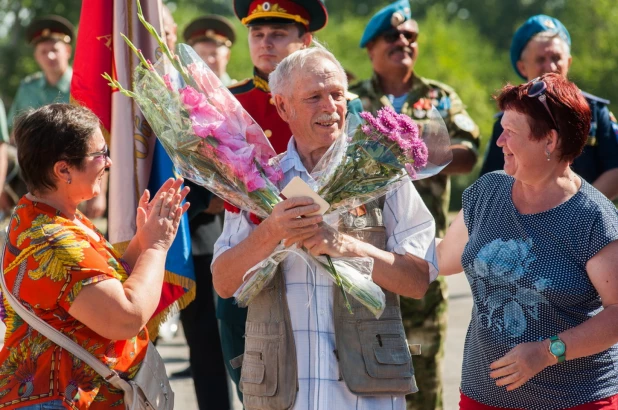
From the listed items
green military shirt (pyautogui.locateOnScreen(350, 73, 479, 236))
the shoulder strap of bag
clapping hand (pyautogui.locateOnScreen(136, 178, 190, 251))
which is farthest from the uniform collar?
the shoulder strap of bag

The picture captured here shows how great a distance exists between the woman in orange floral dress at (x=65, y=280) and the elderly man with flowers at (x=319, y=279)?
1.38 ft

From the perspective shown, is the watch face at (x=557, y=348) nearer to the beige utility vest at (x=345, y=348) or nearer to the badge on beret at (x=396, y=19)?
the beige utility vest at (x=345, y=348)

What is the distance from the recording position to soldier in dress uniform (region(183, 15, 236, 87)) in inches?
355

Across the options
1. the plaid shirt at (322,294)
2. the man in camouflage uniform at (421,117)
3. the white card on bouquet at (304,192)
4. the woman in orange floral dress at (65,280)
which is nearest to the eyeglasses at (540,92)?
the plaid shirt at (322,294)

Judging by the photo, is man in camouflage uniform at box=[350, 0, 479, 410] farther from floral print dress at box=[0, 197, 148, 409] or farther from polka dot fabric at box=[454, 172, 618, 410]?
floral print dress at box=[0, 197, 148, 409]

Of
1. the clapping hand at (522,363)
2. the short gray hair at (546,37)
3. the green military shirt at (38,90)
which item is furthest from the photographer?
the green military shirt at (38,90)

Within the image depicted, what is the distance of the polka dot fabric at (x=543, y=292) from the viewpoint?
3523 millimetres

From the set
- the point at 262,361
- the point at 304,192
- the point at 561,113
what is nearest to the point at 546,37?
the point at 561,113

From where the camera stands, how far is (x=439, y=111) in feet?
18.5

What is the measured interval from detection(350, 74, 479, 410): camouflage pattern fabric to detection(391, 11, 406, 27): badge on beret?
35cm

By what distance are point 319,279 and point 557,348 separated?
905mm

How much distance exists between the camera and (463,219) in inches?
160

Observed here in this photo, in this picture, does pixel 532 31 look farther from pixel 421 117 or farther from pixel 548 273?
pixel 548 273

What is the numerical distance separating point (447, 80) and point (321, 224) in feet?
103
